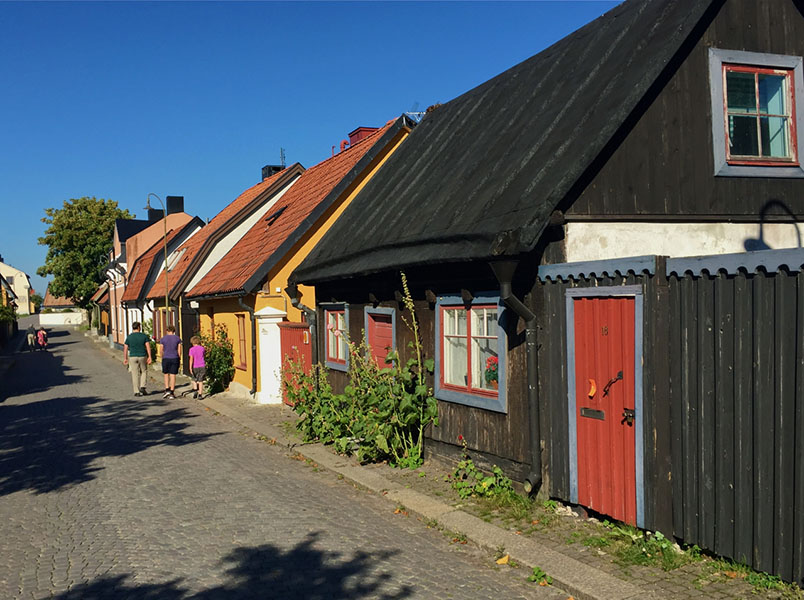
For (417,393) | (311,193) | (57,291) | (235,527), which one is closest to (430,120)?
(311,193)

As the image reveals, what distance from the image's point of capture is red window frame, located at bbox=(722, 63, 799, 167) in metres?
8.44

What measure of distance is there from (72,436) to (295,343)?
4.68 m

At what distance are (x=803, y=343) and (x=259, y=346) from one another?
13688 millimetres

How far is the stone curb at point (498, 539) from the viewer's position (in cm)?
543

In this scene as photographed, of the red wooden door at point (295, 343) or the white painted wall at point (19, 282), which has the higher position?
the white painted wall at point (19, 282)

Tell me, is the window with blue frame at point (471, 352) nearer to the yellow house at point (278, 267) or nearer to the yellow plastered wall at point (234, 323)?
the yellow house at point (278, 267)

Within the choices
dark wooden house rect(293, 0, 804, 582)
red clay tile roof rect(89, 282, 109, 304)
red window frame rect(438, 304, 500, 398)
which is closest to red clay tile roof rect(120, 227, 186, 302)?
red clay tile roof rect(89, 282, 109, 304)

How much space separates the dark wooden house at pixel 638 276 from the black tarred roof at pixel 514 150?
4 cm

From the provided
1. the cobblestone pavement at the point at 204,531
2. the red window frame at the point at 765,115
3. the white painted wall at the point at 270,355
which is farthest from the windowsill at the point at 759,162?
the white painted wall at the point at 270,355

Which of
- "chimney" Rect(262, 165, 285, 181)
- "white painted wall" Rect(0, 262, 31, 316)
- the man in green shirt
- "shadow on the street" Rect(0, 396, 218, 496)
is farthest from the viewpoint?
"white painted wall" Rect(0, 262, 31, 316)

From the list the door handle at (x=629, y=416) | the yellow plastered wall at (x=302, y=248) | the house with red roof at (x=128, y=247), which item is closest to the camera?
the door handle at (x=629, y=416)

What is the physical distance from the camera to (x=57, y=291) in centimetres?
7062

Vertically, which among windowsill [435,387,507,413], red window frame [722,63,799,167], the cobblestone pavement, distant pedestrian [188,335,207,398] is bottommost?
the cobblestone pavement

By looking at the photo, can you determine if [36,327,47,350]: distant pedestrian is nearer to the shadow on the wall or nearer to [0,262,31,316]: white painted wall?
the shadow on the wall
